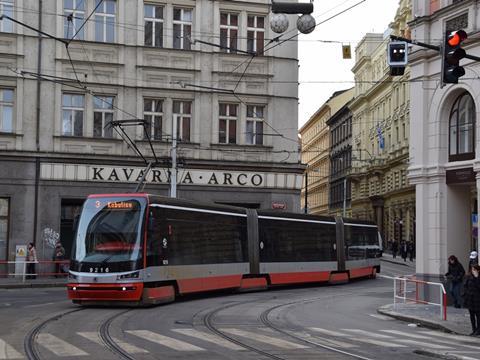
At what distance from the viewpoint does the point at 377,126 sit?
82875 mm

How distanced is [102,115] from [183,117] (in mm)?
3906

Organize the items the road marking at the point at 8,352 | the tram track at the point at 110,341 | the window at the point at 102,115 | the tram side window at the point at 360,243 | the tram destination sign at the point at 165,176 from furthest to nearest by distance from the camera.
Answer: the tram side window at the point at 360,243 → the window at the point at 102,115 → the tram destination sign at the point at 165,176 → the tram track at the point at 110,341 → the road marking at the point at 8,352

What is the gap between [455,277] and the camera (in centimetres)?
2319

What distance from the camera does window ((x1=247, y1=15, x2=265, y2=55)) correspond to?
39.6 metres

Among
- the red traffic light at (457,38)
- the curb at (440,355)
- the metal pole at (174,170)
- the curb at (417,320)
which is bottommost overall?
the curb at (417,320)

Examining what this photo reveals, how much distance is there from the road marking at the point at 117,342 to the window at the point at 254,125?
980 inches

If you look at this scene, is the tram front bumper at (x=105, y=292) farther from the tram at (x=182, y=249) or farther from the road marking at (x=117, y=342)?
the road marking at (x=117, y=342)

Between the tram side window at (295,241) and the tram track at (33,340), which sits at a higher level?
the tram side window at (295,241)

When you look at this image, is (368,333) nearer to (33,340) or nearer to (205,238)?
(33,340)

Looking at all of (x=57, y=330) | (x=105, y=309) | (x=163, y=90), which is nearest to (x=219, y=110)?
(x=163, y=90)

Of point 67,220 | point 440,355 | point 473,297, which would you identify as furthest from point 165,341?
point 67,220

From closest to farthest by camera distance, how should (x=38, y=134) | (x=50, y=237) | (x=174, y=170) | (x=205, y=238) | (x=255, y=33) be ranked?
1. (x=205, y=238)
2. (x=174, y=170)
3. (x=50, y=237)
4. (x=38, y=134)
5. (x=255, y=33)

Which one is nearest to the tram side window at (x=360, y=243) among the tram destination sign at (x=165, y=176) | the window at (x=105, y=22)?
the tram destination sign at (x=165, y=176)

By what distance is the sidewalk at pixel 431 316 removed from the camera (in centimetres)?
1867
